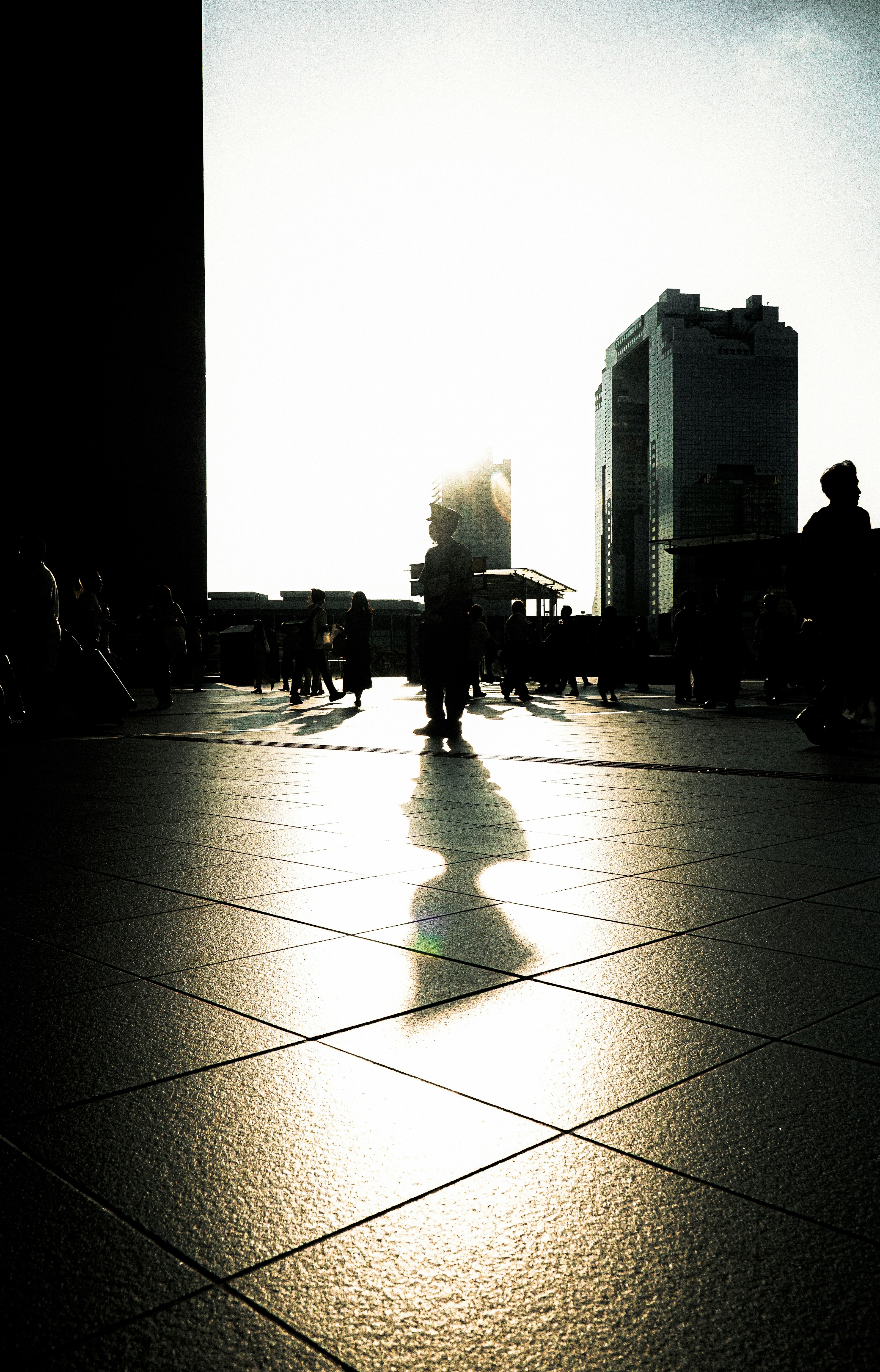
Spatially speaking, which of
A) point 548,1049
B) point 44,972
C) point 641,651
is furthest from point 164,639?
point 548,1049

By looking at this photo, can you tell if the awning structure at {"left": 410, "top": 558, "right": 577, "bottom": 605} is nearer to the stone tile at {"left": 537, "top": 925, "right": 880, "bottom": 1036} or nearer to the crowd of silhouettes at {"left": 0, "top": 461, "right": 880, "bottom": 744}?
the crowd of silhouettes at {"left": 0, "top": 461, "right": 880, "bottom": 744}

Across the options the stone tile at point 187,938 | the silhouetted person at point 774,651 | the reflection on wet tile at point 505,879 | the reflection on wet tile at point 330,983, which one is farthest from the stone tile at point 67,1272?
the silhouetted person at point 774,651

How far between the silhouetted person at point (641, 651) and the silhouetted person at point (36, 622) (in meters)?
14.5

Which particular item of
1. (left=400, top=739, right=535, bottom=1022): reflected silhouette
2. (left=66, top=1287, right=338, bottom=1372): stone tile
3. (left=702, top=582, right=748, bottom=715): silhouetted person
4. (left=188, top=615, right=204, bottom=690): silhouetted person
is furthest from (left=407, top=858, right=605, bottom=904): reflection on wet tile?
(left=188, top=615, right=204, bottom=690): silhouetted person

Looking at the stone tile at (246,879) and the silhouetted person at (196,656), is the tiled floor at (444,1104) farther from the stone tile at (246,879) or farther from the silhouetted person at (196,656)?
the silhouetted person at (196,656)

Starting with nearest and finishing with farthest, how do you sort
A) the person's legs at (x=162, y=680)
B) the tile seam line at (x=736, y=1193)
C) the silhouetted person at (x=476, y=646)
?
the tile seam line at (x=736, y=1193) < the person's legs at (x=162, y=680) < the silhouetted person at (x=476, y=646)

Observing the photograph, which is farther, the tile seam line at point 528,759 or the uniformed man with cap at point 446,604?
the uniformed man with cap at point 446,604

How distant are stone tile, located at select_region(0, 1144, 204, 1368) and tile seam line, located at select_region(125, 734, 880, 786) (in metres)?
6.19

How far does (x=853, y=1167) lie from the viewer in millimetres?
1735

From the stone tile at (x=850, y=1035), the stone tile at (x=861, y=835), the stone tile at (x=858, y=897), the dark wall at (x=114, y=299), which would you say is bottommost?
the stone tile at (x=850, y=1035)

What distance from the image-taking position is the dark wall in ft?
82.4

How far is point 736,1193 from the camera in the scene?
5.47 feet

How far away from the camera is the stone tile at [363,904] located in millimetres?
3451

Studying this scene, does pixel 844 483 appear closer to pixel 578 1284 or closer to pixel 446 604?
pixel 446 604
